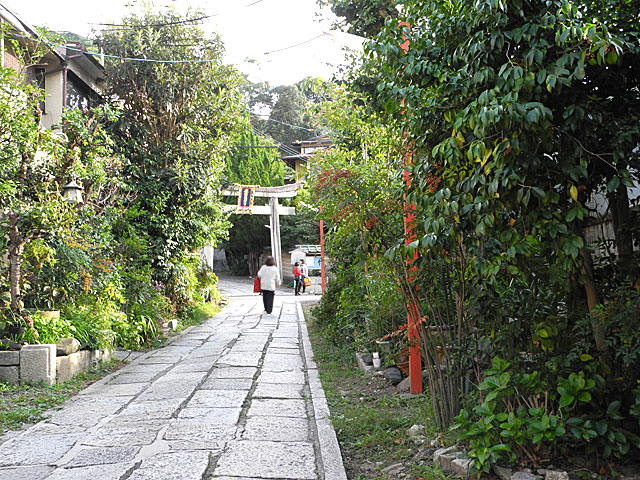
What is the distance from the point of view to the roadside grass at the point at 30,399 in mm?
5094

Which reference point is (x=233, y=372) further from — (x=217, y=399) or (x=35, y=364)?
(x=35, y=364)

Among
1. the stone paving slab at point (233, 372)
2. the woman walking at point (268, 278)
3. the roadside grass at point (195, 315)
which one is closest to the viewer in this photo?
the stone paving slab at point (233, 372)

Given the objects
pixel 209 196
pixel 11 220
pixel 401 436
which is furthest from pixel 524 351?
pixel 209 196

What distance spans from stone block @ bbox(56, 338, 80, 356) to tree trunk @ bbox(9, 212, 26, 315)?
61cm

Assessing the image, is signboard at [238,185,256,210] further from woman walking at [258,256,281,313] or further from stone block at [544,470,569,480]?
stone block at [544,470,569,480]

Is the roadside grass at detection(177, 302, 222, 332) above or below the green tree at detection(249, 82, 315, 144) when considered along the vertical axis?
below

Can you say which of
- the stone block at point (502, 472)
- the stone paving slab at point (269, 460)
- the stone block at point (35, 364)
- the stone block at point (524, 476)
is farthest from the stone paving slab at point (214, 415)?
the stone block at point (524, 476)

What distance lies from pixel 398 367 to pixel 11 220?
4859 millimetres

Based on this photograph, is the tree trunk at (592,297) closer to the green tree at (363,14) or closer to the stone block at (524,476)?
the stone block at (524,476)

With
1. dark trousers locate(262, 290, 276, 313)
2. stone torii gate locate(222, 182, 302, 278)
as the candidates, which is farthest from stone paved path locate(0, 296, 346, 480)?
stone torii gate locate(222, 182, 302, 278)

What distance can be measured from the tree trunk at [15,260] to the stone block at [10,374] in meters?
0.68

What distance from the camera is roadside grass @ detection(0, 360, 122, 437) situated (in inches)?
201

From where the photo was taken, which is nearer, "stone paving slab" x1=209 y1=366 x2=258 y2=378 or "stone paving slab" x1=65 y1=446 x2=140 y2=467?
"stone paving slab" x1=65 y1=446 x2=140 y2=467

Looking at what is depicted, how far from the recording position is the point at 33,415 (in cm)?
528
